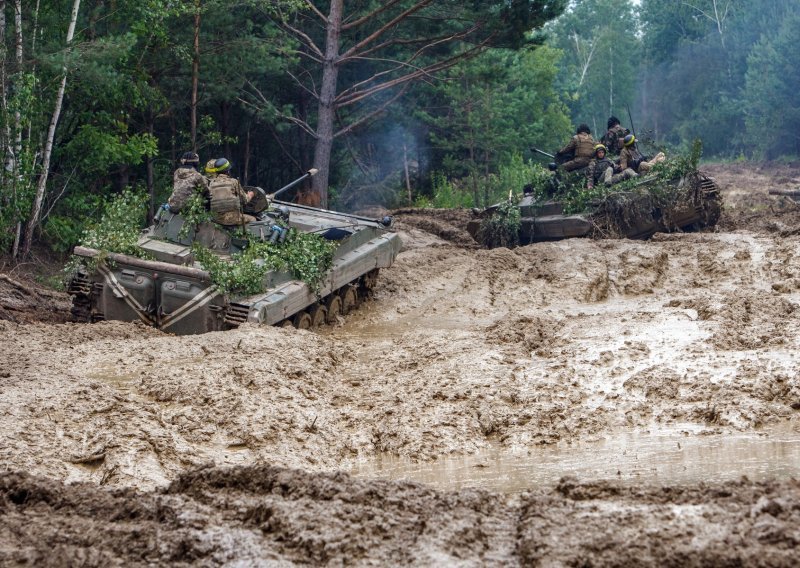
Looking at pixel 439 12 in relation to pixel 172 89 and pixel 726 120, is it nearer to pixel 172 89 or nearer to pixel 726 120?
pixel 172 89

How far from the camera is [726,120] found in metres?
52.5

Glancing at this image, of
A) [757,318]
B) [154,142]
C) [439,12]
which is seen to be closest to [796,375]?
[757,318]

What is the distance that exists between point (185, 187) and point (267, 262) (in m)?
1.62

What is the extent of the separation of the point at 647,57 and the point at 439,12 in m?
40.1

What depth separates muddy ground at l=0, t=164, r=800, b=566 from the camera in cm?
504

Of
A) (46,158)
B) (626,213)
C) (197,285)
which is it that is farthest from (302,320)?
(626,213)

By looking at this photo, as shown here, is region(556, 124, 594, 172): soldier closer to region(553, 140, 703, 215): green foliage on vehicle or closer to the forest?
region(553, 140, 703, 215): green foliage on vehicle

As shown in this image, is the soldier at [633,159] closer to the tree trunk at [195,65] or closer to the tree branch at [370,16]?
the tree branch at [370,16]

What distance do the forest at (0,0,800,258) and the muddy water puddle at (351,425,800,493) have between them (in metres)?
8.59

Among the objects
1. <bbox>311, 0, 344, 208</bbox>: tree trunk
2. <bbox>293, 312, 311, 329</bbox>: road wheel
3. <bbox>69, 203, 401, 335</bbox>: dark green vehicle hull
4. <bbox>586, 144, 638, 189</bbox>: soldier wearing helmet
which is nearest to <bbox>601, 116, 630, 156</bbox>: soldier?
<bbox>586, 144, 638, 189</bbox>: soldier wearing helmet

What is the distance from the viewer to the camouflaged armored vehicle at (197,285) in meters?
11.6

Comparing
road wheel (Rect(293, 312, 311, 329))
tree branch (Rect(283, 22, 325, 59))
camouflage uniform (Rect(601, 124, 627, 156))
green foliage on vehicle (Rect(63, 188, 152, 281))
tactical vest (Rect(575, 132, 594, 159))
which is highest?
tree branch (Rect(283, 22, 325, 59))

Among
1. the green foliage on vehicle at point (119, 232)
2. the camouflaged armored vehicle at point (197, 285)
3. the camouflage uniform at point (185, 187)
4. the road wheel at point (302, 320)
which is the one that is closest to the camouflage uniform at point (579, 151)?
the camouflaged armored vehicle at point (197, 285)

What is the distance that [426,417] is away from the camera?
28.3 feet
